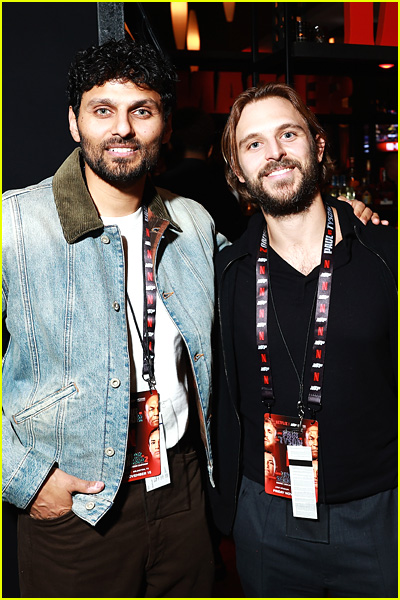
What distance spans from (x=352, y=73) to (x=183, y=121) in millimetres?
1631

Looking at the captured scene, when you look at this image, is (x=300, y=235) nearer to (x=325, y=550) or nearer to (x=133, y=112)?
(x=133, y=112)

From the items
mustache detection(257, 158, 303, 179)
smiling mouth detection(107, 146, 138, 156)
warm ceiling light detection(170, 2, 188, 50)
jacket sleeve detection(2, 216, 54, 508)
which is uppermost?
warm ceiling light detection(170, 2, 188, 50)

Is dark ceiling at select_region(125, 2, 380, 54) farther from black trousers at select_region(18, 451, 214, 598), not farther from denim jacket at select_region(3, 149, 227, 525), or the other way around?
black trousers at select_region(18, 451, 214, 598)

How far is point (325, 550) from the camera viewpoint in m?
1.73

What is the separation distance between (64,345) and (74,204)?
45 centimetres

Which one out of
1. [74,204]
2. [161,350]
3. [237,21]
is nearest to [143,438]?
[161,350]

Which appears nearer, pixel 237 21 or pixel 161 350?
pixel 161 350

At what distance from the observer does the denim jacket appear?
1665 mm

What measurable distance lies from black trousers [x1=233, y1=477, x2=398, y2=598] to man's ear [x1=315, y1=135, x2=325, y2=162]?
51.3 inches

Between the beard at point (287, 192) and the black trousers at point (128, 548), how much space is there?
0.93 meters

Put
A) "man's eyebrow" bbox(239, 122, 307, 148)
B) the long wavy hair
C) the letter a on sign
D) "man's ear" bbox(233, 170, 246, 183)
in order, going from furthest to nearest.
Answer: the letter a on sign → "man's ear" bbox(233, 170, 246, 183) → the long wavy hair → "man's eyebrow" bbox(239, 122, 307, 148)

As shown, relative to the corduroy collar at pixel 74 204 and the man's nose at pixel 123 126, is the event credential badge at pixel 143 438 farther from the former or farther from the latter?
the man's nose at pixel 123 126

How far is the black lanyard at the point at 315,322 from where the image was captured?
1752mm

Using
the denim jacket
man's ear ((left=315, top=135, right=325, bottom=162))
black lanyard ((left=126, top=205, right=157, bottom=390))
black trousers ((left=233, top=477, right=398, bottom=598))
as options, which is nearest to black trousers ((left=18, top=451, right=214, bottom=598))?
the denim jacket
